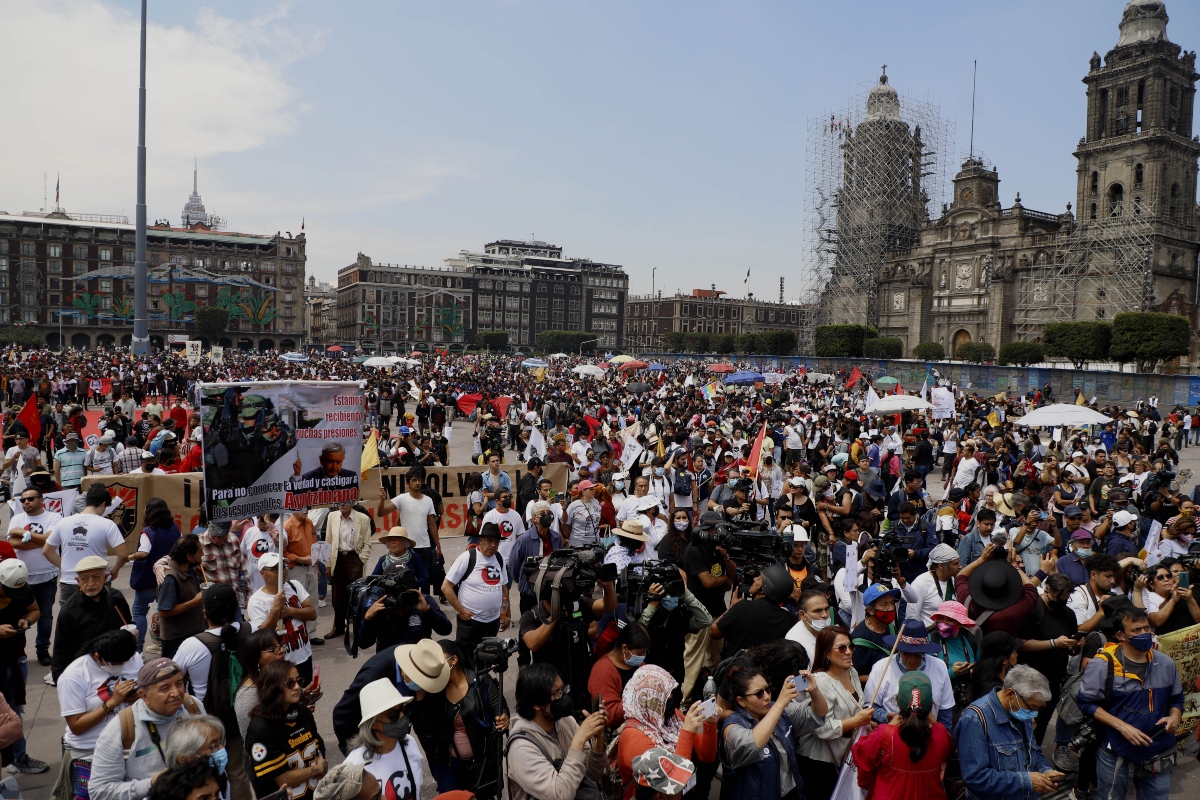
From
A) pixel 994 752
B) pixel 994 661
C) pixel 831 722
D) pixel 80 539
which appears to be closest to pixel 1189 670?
pixel 994 661

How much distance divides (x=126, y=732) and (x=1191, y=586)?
6742 mm

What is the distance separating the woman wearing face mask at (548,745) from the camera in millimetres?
3395

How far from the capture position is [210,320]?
93625 millimetres

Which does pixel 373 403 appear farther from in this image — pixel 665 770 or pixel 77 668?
pixel 665 770

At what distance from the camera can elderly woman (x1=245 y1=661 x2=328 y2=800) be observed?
3.56m

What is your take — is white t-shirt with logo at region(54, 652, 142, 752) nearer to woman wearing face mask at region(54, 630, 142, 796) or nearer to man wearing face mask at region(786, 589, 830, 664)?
woman wearing face mask at region(54, 630, 142, 796)

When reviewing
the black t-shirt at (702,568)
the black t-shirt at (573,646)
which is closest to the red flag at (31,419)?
the black t-shirt at (573,646)

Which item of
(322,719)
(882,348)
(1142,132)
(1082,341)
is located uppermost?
(1142,132)

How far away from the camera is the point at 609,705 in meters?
3.98

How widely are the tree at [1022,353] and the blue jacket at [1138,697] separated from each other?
57.6 metres

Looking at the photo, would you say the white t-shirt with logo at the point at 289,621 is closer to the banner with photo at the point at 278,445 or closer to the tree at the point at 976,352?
the banner with photo at the point at 278,445

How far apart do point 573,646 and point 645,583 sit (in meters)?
0.59

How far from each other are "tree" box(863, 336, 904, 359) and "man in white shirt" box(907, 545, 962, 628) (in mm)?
60789

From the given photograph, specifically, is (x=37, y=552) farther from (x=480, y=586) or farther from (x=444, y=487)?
(x=444, y=487)
